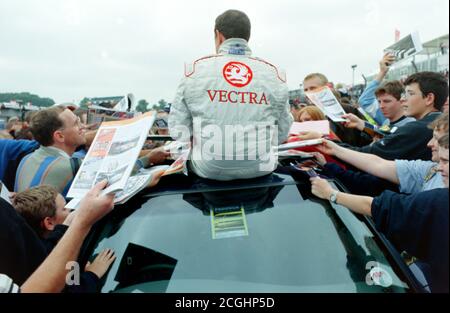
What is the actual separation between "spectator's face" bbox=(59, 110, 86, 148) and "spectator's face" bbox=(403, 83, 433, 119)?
96.7 inches

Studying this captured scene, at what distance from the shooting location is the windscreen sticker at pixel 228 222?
5.36 feet

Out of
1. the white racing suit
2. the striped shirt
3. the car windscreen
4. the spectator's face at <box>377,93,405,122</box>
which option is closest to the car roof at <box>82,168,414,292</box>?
the car windscreen

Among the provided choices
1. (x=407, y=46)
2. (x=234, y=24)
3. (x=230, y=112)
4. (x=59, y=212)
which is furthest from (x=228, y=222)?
(x=407, y=46)

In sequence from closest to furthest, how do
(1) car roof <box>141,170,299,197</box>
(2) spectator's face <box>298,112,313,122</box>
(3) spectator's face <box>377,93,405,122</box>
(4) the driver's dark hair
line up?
(1) car roof <box>141,170,299,197</box>
(4) the driver's dark hair
(2) spectator's face <box>298,112,313,122</box>
(3) spectator's face <box>377,93,405,122</box>

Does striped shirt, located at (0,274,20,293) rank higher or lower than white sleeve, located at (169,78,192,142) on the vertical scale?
lower

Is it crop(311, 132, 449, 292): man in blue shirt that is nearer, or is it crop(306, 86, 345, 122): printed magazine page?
crop(311, 132, 449, 292): man in blue shirt

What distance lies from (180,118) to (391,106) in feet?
7.52

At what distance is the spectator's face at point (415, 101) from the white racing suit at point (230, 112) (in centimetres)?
104

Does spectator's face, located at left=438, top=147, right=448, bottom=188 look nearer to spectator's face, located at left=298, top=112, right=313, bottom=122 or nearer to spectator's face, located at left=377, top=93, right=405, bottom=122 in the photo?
spectator's face, located at left=298, top=112, right=313, bottom=122

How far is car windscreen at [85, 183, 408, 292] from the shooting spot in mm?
1483

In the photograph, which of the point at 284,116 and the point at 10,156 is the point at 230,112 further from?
the point at 10,156

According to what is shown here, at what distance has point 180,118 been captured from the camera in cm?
219

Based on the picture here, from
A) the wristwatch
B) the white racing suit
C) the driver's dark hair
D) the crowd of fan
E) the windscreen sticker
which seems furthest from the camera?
the driver's dark hair
